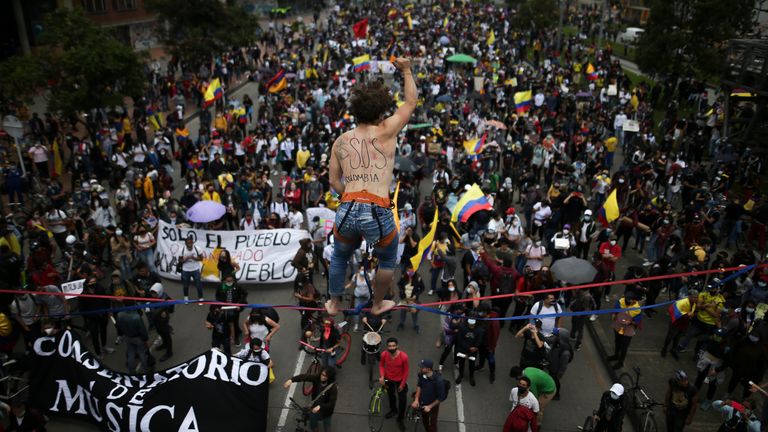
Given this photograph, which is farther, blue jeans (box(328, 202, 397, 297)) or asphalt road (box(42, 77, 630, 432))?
asphalt road (box(42, 77, 630, 432))

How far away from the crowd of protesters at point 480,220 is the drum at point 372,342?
126cm

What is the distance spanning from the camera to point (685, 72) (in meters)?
26.1

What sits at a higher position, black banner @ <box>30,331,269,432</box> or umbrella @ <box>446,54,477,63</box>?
umbrella @ <box>446,54,477,63</box>

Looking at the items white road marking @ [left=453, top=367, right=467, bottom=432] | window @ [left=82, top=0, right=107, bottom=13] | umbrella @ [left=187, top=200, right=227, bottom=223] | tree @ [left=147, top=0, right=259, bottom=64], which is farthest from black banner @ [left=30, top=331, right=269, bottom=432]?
window @ [left=82, top=0, right=107, bottom=13]

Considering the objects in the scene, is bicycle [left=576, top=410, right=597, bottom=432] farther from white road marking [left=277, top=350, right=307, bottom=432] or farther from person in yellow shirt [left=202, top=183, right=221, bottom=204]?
person in yellow shirt [left=202, top=183, right=221, bottom=204]

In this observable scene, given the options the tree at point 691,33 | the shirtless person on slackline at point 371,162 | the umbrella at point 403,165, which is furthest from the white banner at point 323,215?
the tree at point 691,33

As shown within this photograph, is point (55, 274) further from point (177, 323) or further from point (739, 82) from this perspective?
point (739, 82)

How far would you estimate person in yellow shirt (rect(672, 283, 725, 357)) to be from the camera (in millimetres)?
10000

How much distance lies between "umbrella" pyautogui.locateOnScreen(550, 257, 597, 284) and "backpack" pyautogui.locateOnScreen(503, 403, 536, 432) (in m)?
3.42

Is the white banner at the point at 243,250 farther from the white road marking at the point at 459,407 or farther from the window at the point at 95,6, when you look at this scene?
the window at the point at 95,6

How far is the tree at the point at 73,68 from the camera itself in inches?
727

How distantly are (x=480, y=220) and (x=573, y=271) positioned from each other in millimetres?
3410

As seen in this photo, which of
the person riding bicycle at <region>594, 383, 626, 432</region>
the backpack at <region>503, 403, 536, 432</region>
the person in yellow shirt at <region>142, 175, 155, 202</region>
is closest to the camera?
the backpack at <region>503, 403, 536, 432</region>

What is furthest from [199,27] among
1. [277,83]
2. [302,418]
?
[302,418]
